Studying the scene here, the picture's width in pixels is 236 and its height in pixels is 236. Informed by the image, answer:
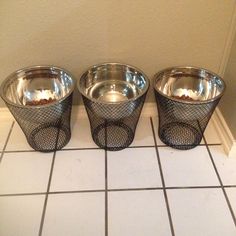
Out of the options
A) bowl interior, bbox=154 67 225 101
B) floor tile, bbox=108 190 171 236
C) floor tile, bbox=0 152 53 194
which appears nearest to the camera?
floor tile, bbox=108 190 171 236

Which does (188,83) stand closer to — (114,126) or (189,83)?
(189,83)

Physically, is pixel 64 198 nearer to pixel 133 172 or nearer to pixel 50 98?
pixel 133 172

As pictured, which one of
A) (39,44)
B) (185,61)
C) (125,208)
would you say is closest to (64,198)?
(125,208)

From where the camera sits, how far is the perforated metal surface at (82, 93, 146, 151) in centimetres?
80

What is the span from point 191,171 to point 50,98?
55cm

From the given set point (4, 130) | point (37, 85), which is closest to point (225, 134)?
point (37, 85)

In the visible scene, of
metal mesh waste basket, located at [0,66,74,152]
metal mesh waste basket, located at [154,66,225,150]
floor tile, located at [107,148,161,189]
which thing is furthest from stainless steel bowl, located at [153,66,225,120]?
metal mesh waste basket, located at [0,66,74,152]

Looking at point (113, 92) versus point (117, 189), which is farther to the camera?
point (113, 92)

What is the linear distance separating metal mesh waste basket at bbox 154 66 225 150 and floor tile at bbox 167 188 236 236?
19cm

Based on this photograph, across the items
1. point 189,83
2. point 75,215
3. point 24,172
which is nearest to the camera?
point 75,215

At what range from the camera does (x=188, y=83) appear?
0.96 metres

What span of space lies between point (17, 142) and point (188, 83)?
2.16ft

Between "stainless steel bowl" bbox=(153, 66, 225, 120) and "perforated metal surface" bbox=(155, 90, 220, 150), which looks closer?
"perforated metal surface" bbox=(155, 90, 220, 150)

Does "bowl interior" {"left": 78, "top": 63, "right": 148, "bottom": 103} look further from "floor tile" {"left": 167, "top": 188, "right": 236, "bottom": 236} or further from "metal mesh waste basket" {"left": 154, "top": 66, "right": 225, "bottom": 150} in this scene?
"floor tile" {"left": 167, "top": 188, "right": 236, "bottom": 236}
